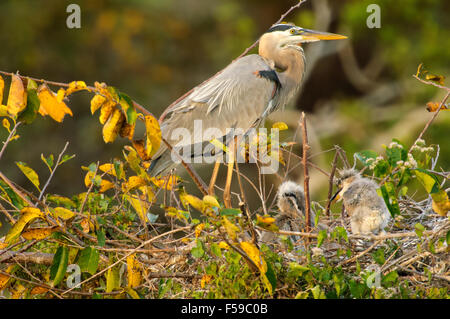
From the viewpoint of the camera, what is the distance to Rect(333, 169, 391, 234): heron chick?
2465 millimetres

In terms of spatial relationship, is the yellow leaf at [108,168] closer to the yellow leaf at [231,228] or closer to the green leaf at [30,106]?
the green leaf at [30,106]

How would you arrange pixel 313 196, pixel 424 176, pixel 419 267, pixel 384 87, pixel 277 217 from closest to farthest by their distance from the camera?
1. pixel 424 176
2. pixel 419 267
3. pixel 277 217
4. pixel 313 196
5. pixel 384 87

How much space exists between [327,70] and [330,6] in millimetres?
760

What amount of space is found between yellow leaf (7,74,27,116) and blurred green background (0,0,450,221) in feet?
14.0

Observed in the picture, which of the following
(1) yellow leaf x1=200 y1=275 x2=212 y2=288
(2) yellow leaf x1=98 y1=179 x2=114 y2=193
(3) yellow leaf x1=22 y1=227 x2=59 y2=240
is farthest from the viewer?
(2) yellow leaf x1=98 y1=179 x2=114 y2=193

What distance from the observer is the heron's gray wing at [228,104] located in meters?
3.29

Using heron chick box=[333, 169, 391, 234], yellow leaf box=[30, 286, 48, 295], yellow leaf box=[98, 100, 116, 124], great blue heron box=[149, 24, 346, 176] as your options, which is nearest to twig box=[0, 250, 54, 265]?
yellow leaf box=[30, 286, 48, 295]

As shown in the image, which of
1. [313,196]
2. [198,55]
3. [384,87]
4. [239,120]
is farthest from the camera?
[198,55]

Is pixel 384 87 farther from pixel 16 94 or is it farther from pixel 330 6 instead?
pixel 16 94

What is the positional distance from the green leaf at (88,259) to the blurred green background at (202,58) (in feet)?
13.2

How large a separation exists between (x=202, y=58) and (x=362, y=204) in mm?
5826

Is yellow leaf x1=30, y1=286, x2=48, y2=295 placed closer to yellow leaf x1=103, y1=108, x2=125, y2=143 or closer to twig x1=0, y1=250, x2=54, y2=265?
twig x1=0, y1=250, x2=54, y2=265

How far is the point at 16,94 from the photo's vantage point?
6.14 feet

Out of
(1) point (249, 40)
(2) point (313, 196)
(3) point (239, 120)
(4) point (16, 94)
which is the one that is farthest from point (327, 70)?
(4) point (16, 94)
